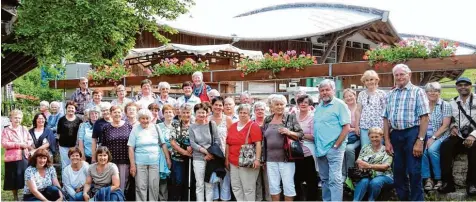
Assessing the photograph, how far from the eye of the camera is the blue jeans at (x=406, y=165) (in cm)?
543

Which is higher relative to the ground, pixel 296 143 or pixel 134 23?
pixel 134 23

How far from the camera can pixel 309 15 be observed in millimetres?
28000

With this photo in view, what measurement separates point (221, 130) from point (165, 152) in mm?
767

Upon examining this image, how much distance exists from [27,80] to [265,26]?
65.9 ft

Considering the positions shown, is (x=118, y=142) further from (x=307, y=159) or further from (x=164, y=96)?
(x=307, y=159)

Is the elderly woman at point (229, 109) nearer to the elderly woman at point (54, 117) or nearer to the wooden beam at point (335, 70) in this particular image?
the wooden beam at point (335, 70)

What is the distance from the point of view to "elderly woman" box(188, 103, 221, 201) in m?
6.75

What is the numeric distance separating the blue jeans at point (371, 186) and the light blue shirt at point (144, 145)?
2523mm

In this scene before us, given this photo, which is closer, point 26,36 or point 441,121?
point 441,121

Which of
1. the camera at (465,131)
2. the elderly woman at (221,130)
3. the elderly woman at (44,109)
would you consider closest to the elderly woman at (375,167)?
the camera at (465,131)

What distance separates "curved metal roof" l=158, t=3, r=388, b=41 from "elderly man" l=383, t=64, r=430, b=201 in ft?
48.6

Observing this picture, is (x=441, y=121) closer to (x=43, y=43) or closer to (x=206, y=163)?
(x=206, y=163)

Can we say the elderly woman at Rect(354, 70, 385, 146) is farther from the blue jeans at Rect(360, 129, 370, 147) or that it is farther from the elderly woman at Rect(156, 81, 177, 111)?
the elderly woman at Rect(156, 81, 177, 111)

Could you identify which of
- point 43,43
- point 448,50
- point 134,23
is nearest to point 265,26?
point 134,23
